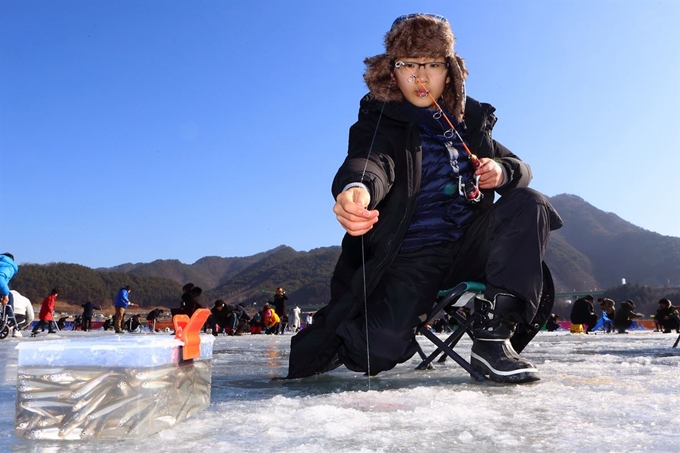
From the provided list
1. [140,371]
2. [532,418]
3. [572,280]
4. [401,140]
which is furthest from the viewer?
[572,280]

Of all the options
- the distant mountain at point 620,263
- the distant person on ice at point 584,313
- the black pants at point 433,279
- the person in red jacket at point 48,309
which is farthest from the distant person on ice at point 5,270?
the distant mountain at point 620,263

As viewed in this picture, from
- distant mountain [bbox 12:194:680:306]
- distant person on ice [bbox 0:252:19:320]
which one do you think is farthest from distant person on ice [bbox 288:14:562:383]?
distant mountain [bbox 12:194:680:306]

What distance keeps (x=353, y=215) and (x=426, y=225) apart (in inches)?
36.9

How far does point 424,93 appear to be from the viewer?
8.52 feet

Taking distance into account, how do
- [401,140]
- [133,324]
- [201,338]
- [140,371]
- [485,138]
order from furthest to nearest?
[133,324]
[485,138]
[401,140]
[201,338]
[140,371]

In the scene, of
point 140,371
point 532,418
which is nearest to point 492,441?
point 532,418

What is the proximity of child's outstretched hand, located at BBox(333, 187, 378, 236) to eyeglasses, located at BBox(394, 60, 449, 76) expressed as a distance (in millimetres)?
1005

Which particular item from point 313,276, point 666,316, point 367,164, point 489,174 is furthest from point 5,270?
point 313,276

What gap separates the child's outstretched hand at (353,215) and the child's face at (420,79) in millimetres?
950

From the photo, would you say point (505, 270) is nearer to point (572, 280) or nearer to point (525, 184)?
point (525, 184)

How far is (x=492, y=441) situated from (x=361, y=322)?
1.25 m

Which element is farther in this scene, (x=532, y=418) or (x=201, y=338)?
(x=201, y=338)

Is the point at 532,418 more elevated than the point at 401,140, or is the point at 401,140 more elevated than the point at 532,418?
the point at 401,140

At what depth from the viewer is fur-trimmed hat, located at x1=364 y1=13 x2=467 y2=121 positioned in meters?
2.58
